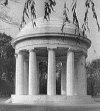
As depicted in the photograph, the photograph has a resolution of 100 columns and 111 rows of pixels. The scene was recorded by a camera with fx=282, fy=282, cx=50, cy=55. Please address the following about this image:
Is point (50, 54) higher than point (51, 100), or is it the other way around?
point (50, 54)

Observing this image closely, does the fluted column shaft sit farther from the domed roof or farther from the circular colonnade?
the domed roof

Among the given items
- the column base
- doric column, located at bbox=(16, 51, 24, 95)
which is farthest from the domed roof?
the column base

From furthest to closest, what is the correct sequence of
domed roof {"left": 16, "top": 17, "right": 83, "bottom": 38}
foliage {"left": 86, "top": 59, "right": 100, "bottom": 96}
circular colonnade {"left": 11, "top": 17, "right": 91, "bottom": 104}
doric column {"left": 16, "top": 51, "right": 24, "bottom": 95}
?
foliage {"left": 86, "top": 59, "right": 100, "bottom": 96}
doric column {"left": 16, "top": 51, "right": 24, "bottom": 95}
domed roof {"left": 16, "top": 17, "right": 83, "bottom": 38}
circular colonnade {"left": 11, "top": 17, "right": 91, "bottom": 104}

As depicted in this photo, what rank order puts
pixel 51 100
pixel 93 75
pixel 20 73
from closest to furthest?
pixel 51 100 < pixel 20 73 < pixel 93 75

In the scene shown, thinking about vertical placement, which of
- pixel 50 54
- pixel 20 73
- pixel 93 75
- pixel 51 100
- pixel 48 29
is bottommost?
pixel 51 100

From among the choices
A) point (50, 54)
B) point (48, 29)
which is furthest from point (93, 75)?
point (48, 29)

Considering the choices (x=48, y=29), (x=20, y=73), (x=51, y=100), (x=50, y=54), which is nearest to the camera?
(x=51, y=100)

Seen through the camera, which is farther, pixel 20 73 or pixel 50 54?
pixel 20 73

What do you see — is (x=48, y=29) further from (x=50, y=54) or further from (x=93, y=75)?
(x=93, y=75)

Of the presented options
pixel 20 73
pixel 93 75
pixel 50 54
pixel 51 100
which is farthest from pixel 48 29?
pixel 93 75

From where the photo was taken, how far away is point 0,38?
103 m

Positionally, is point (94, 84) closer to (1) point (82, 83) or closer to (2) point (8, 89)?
(2) point (8, 89)

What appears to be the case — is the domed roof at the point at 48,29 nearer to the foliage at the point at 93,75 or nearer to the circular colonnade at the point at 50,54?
the circular colonnade at the point at 50,54

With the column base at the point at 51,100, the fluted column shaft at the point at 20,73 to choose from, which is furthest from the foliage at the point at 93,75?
the column base at the point at 51,100
